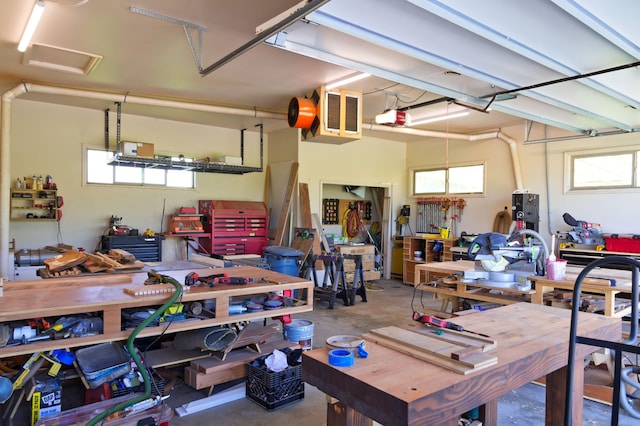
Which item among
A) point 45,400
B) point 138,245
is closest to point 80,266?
point 45,400

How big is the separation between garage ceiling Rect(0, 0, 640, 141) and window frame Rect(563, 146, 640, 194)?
22.1 inches

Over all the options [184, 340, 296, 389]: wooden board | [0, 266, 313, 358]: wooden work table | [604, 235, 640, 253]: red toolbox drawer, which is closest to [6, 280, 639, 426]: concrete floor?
[184, 340, 296, 389]: wooden board

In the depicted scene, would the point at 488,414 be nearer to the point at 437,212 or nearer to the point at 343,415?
the point at 343,415

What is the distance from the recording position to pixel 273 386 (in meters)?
2.85

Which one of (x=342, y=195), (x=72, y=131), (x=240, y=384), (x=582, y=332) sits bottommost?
(x=240, y=384)

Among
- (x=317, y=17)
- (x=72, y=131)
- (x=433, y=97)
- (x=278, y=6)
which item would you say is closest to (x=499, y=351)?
(x=317, y=17)

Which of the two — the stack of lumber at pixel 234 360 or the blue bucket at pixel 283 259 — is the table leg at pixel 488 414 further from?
the blue bucket at pixel 283 259

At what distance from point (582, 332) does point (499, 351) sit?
1.79 feet

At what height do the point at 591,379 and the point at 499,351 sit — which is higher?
the point at 499,351

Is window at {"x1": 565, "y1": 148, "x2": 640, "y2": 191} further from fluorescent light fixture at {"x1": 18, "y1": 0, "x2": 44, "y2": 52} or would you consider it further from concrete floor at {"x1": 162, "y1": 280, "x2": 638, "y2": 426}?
fluorescent light fixture at {"x1": 18, "y1": 0, "x2": 44, "y2": 52}

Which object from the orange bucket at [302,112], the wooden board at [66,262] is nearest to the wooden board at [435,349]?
the wooden board at [66,262]

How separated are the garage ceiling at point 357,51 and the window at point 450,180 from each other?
2141 mm

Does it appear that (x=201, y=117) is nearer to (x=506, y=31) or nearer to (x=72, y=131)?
(x=72, y=131)

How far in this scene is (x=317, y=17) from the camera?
102 inches
